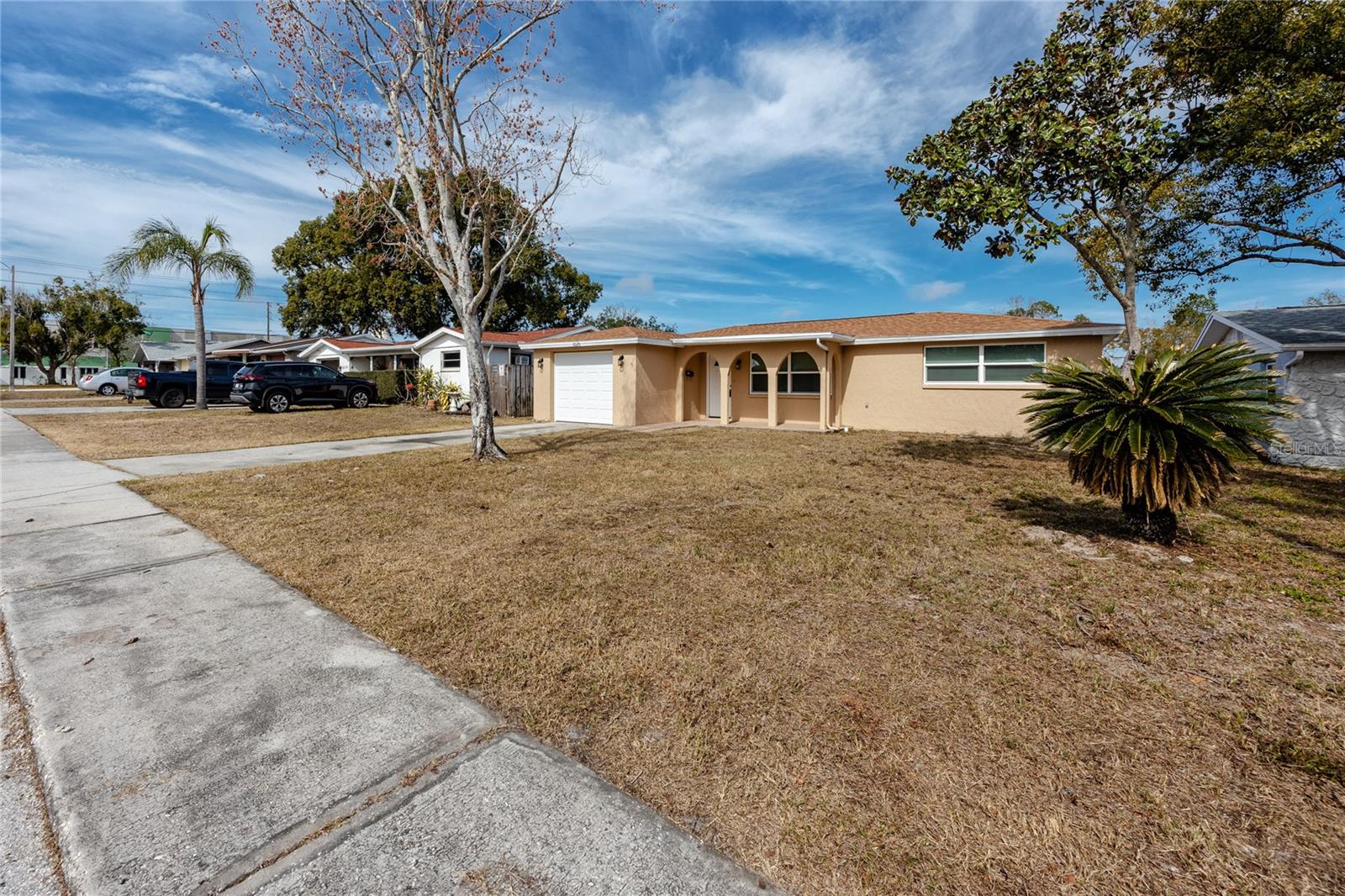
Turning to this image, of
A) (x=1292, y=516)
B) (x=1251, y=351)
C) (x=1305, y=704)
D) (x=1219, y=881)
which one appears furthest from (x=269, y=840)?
(x=1292, y=516)

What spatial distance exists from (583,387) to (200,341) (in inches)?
547

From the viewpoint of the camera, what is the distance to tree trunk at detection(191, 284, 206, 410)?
19547mm

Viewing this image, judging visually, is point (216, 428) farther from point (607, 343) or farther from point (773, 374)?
point (773, 374)

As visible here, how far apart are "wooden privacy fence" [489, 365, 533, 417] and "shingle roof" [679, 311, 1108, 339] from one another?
5.90m

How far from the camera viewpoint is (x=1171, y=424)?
15.8 feet

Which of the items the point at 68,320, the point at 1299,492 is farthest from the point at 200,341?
the point at 68,320

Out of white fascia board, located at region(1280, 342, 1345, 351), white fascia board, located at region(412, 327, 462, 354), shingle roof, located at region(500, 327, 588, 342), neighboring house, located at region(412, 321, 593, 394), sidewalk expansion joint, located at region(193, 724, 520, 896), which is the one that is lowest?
sidewalk expansion joint, located at region(193, 724, 520, 896)

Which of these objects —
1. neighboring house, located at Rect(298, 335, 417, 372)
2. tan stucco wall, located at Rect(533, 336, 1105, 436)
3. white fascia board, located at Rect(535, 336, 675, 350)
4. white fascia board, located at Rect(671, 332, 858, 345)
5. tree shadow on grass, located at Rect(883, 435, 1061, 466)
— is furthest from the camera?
neighboring house, located at Rect(298, 335, 417, 372)

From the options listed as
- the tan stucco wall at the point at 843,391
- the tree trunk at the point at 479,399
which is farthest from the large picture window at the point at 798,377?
the tree trunk at the point at 479,399

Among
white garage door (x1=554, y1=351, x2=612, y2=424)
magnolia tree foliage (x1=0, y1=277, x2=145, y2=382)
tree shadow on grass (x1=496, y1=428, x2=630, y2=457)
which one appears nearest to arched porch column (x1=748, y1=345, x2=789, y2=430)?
tree shadow on grass (x1=496, y1=428, x2=630, y2=457)

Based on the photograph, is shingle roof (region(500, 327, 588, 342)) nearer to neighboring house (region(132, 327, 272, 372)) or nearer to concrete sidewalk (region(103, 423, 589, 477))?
concrete sidewalk (region(103, 423, 589, 477))

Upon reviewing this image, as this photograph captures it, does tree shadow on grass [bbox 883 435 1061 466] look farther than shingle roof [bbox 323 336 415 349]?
No

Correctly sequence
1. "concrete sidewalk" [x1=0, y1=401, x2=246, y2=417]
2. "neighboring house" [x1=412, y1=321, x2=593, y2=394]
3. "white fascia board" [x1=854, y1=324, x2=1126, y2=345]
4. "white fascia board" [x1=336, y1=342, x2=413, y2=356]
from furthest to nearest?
"white fascia board" [x1=336, y1=342, x2=413, y2=356], "neighboring house" [x1=412, y1=321, x2=593, y2=394], "concrete sidewalk" [x1=0, y1=401, x2=246, y2=417], "white fascia board" [x1=854, y1=324, x2=1126, y2=345]

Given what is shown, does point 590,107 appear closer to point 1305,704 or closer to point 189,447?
point 189,447
